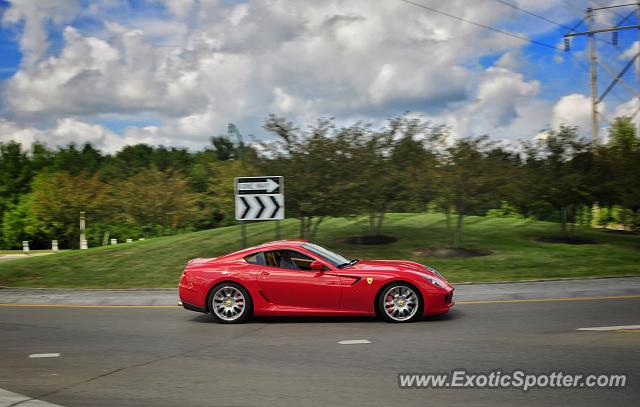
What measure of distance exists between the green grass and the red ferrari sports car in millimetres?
6342

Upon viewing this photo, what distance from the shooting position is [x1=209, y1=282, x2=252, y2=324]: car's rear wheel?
10781 mm

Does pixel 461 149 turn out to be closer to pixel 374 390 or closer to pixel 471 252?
pixel 471 252

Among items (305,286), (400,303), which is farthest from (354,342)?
(305,286)

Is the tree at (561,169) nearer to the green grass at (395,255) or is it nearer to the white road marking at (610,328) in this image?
the green grass at (395,255)

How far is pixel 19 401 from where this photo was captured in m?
6.15

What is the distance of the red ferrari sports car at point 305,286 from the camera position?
33.6 ft

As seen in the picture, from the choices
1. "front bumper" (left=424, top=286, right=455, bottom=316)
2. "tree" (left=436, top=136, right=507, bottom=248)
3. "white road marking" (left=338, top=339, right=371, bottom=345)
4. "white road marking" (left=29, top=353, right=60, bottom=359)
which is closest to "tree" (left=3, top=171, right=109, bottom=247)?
"tree" (left=436, top=136, right=507, bottom=248)

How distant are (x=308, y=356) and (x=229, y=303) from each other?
10.5ft

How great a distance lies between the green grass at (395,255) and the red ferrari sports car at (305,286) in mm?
6342

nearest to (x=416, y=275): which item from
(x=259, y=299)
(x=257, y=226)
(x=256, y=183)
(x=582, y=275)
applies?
(x=259, y=299)

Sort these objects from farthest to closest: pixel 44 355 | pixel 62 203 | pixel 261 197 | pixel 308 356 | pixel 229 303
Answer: pixel 62 203 → pixel 261 197 → pixel 229 303 → pixel 44 355 → pixel 308 356

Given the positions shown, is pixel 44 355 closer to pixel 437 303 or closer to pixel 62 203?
pixel 437 303

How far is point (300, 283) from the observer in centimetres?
1053

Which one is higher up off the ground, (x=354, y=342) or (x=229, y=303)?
(x=229, y=303)
